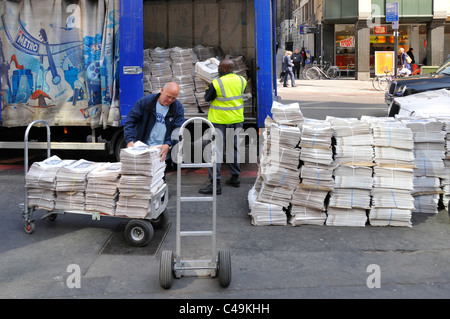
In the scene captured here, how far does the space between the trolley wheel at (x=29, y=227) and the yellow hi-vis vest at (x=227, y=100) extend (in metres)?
3.06

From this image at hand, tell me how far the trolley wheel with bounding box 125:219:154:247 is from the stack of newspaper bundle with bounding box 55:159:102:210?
0.64m

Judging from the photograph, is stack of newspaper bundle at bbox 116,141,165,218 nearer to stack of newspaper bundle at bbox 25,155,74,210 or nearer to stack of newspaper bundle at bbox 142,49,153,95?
stack of newspaper bundle at bbox 25,155,74,210

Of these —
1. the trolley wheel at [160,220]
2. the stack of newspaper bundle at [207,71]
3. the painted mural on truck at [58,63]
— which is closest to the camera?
the trolley wheel at [160,220]

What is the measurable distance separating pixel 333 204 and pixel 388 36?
28296mm

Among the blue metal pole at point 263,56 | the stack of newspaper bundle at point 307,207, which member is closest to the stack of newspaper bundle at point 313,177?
the stack of newspaper bundle at point 307,207

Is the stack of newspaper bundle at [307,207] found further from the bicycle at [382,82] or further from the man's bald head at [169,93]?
the bicycle at [382,82]

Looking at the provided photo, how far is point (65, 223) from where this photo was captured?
6.70m

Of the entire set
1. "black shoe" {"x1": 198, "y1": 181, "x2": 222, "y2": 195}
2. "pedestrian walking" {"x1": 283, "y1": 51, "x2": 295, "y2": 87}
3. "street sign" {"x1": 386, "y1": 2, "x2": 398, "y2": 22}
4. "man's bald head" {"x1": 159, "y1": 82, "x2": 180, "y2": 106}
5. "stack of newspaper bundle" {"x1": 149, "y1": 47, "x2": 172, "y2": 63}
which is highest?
"street sign" {"x1": 386, "y1": 2, "x2": 398, "y2": 22}

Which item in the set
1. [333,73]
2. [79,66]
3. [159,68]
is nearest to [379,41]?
[333,73]

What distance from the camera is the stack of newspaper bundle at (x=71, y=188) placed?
5.98 metres

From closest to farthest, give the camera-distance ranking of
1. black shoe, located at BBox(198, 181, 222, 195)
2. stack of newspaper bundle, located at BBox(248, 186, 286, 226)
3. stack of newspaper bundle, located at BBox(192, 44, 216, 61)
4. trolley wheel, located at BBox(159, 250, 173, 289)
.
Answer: trolley wheel, located at BBox(159, 250, 173, 289) → stack of newspaper bundle, located at BBox(248, 186, 286, 226) → black shoe, located at BBox(198, 181, 222, 195) → stack of newspaper bundle, located at BBox(192, 44, 216, 61)

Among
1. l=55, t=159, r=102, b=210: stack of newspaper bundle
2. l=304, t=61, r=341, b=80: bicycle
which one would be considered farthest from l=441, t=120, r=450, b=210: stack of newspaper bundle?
l=304, t=61, r=341, b=80: bicycle

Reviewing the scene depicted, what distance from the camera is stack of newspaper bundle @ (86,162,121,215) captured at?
19.2ft

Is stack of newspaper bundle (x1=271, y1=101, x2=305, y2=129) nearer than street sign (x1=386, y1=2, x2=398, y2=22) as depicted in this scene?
Yes
